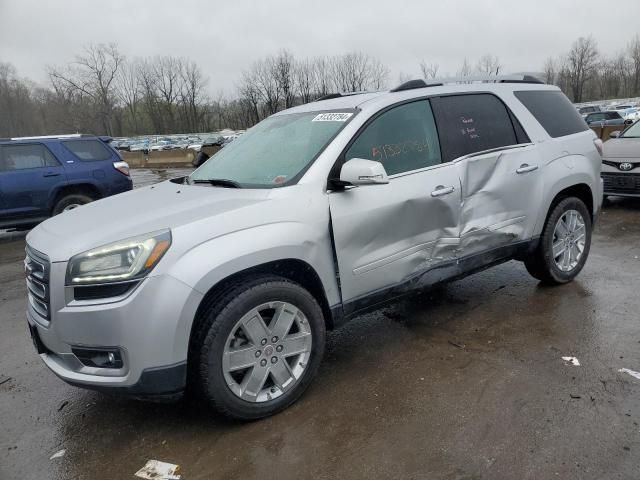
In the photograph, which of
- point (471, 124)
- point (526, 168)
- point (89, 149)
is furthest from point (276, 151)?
point (89, 149)

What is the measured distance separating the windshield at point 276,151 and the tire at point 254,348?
74 centimetres

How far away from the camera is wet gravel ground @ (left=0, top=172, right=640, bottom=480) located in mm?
2467

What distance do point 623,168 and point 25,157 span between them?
1041cm

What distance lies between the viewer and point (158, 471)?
2.52m

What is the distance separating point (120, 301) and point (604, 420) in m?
2.66

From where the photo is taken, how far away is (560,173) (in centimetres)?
433


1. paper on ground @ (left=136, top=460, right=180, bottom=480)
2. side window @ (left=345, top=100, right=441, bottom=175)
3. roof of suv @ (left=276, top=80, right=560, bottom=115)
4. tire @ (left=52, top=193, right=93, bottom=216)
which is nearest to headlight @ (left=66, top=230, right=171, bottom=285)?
paper on ground @ (left=136, top=460, right=180, bottom=480)

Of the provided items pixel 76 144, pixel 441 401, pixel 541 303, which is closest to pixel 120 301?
pixel 441 401

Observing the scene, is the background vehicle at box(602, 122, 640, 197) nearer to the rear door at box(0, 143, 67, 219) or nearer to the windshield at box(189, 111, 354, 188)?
the windshield at box(189, 111, 354, 188)

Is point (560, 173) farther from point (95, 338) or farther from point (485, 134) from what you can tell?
point (95, 338)

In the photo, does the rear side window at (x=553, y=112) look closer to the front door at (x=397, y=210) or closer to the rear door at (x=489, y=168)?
the rear door at (x=489, y=168)

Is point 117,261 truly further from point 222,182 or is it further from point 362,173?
point 362,173

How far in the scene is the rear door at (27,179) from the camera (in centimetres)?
849

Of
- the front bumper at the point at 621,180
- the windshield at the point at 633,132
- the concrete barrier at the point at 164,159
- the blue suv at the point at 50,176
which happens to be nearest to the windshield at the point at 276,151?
the blue suv at the point at 50,176
